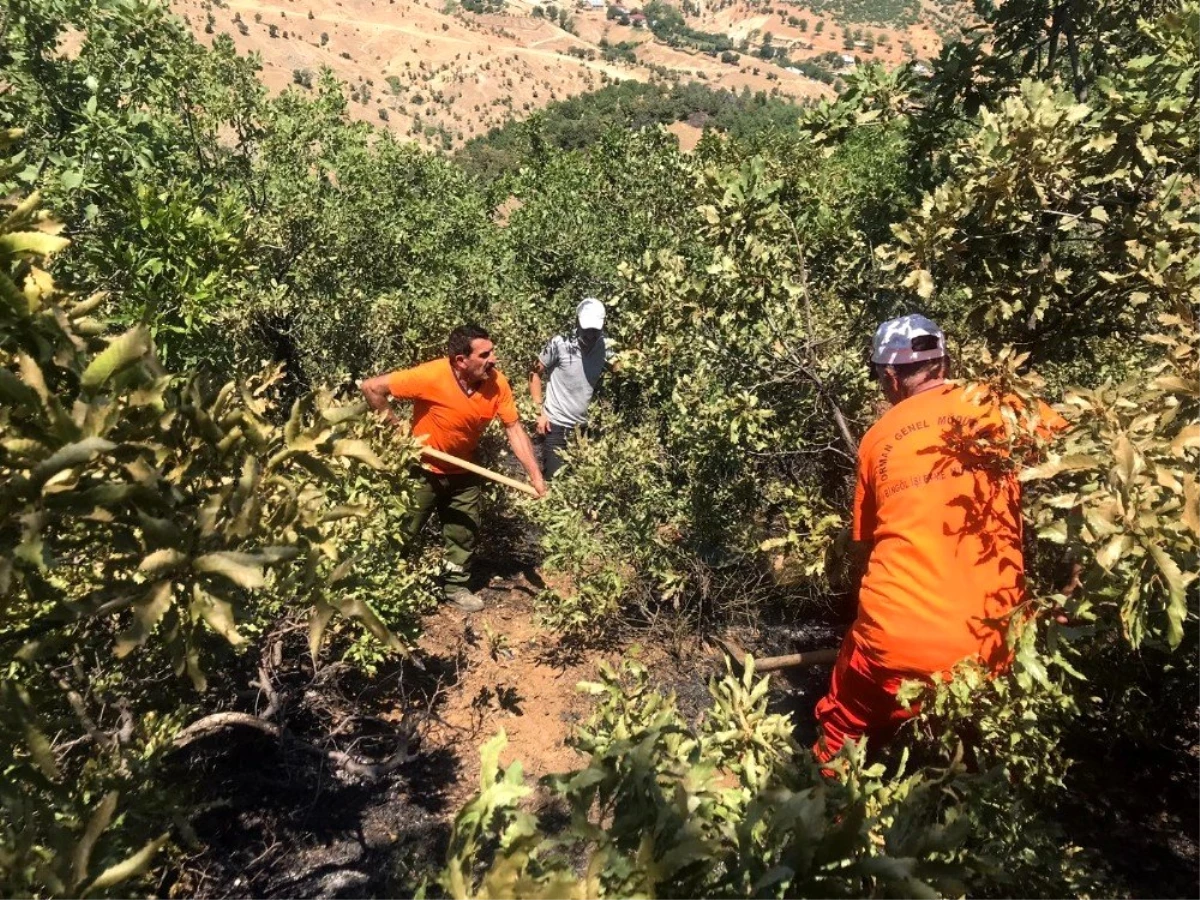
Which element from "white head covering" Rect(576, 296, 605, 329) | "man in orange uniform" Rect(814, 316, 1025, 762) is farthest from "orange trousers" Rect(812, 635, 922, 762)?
"white head covering" Rect(576, 296, 605, 329)

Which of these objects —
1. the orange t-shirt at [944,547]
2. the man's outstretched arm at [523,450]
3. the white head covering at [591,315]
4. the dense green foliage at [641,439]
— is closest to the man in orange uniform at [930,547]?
the orange t-shirt at [944,547]

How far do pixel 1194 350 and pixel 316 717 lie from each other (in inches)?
153

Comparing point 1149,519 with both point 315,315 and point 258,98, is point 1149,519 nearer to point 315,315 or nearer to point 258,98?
point 315,315

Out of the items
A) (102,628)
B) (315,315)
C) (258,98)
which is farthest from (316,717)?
(258,98)

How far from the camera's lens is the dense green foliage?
119 centimetres

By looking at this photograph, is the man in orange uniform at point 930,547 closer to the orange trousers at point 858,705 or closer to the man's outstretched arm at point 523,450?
the orange trousers at point 858,705

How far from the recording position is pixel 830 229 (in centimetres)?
391

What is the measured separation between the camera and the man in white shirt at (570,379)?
18.3 ft

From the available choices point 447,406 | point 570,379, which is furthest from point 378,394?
point 570,379

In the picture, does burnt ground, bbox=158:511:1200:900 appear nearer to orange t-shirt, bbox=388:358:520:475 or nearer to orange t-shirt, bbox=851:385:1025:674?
orange t-shirt, bbox=851:385:1025:674

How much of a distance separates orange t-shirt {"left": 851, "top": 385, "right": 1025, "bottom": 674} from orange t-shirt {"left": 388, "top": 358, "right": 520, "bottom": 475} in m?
2.64

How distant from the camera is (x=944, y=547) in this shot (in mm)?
2471

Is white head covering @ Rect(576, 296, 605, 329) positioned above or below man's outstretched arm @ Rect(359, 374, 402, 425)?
above

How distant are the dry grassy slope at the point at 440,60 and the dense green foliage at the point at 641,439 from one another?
5230 centimetres
